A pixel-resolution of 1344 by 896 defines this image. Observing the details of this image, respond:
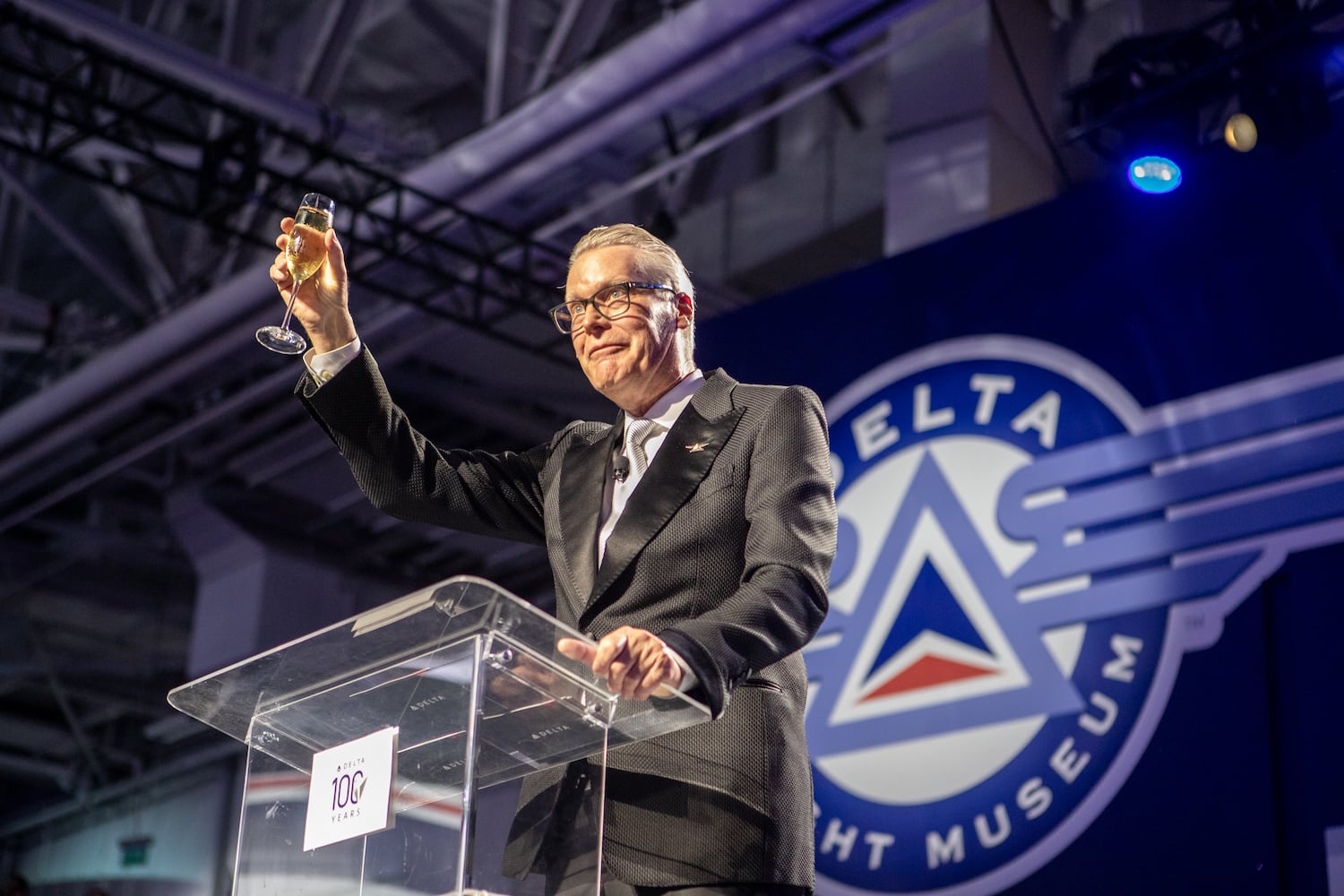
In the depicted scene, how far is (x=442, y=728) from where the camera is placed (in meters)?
1.55

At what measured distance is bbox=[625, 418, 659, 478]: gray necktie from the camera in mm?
1854

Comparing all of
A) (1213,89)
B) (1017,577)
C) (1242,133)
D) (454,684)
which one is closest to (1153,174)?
(1242,133)

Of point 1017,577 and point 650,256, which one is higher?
point 1017,577

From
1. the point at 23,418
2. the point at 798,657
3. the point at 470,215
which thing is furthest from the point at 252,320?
the point at 798,657

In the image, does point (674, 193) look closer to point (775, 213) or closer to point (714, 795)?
point (775, 213)

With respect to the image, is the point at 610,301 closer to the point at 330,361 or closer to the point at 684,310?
the point at 684,310

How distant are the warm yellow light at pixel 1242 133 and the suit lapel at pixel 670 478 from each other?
3.33 meters

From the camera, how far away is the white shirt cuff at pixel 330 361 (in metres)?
1.87

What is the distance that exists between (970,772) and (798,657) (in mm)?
3018

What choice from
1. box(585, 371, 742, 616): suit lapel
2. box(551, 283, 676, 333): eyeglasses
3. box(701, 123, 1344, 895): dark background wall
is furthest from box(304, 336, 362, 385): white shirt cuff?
box(701, 123, 1344, 895): dark background wall

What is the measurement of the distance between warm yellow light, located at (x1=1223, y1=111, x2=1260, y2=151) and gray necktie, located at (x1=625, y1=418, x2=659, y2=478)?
3.33 m

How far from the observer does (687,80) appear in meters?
5.82

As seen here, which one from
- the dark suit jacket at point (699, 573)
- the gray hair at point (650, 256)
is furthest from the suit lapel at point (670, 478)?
the gray hair at point (650, 256)

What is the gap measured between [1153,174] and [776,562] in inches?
138
